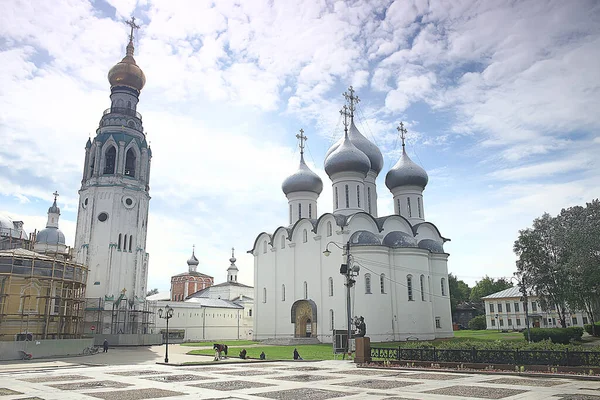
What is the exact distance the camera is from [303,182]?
41.7 metres

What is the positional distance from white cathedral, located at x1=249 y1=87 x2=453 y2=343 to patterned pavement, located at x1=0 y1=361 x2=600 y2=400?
15.8 m

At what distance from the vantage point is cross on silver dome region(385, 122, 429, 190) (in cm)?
4072

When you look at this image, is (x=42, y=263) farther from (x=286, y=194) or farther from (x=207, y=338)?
(x=207, y=338)

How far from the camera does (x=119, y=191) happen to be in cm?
4041

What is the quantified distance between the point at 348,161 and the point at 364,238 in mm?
7067

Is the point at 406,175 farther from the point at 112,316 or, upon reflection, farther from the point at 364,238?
the point at 112,316

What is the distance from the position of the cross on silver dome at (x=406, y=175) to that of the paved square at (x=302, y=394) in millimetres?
30367

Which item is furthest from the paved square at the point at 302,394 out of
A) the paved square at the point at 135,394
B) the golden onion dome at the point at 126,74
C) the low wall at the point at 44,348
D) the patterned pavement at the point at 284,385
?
the golden onion dome at the point at 126,74

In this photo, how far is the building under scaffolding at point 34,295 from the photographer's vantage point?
2716 cm

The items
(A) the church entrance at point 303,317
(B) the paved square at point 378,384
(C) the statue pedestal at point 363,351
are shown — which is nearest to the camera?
(B) the paved square at point 378,384

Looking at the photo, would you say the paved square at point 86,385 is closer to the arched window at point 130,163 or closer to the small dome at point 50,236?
the arched window at point 130,163

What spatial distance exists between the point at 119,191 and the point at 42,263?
12.7 m

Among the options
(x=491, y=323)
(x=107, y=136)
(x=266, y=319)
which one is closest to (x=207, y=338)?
(x=266, y=319)

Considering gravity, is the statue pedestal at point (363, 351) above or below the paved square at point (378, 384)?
above
